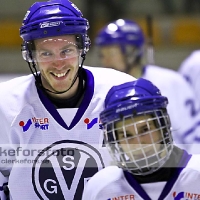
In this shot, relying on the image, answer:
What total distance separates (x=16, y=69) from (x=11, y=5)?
412mm

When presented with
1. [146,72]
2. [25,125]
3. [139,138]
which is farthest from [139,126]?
[146,72]

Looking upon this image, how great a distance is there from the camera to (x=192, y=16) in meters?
6.18

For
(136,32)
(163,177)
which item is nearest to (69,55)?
(163,177)

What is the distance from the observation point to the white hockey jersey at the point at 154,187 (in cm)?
233

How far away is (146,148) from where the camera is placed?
2332mm

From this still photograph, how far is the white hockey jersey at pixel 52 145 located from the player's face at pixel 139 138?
0.50m

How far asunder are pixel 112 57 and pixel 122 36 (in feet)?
0.85

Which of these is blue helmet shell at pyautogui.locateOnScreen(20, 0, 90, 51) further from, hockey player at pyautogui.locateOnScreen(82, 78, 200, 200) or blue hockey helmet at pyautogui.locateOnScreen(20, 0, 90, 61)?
hockey player at pyautogui.locateOnScreen(82, 78, 200, 200)

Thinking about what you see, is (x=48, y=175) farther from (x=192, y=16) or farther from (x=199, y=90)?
(x=192, y=16)

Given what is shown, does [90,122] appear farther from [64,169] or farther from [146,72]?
[146,72]

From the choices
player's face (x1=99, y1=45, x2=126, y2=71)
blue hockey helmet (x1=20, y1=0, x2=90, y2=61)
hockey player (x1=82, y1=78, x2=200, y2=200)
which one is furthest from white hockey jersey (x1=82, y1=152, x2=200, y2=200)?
player's face (x1=99, y1=45, x2=126, y2=71)

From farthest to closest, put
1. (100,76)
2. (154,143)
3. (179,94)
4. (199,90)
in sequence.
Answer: (199,90)
(179,94)
(100,76)
(154,143)

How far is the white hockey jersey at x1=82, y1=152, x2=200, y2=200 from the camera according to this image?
7.64 ft

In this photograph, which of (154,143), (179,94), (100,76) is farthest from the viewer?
(179,94)
